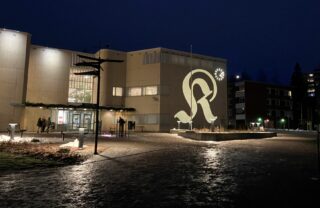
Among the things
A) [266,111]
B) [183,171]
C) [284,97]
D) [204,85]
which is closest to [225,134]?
[183,171]

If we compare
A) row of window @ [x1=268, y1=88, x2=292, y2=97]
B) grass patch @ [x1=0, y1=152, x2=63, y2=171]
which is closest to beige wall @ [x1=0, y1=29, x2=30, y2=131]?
grass patch @ [x1=0, y1=152, x2=63, y2=171]

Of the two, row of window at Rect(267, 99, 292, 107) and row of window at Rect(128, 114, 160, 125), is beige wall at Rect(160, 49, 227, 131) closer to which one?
row of window at Rect(128, 114, 160, 125)

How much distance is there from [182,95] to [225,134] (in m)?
21.5

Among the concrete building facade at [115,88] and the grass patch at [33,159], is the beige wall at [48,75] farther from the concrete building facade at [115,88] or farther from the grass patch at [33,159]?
the grass patch at [33,159]

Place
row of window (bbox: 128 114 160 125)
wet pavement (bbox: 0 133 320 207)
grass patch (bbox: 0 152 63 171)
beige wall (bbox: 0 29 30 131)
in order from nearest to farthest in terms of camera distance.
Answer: wet pavement (bbox: 0 133 320 207) → grass patch (bbox: 0 152 63 171) → beige wall (bbox: 0 29 30 131) → row of window (bbox: 128 114 160 125)

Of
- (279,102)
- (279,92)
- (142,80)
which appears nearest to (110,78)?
(142,80)

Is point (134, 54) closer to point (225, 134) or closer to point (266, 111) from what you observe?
point (225, 134)

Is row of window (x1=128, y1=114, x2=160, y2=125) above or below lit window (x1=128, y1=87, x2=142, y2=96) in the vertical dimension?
below

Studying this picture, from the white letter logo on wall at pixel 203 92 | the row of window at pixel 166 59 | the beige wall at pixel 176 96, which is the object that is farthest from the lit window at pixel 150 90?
the white letter logo on wall at pixel 203 92

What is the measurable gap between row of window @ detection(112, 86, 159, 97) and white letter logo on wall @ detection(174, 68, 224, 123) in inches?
185

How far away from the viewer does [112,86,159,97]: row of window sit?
45725mm

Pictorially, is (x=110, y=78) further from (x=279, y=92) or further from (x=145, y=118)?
(x=279, y=92)

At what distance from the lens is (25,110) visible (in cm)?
3991

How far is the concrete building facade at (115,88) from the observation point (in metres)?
38.7
